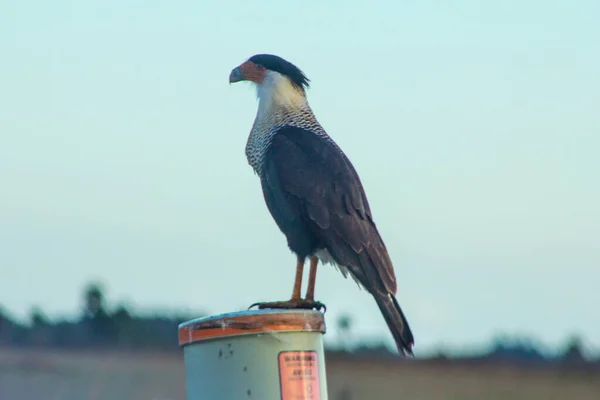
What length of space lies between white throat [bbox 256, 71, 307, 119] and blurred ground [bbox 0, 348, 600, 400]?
8644 millimetres

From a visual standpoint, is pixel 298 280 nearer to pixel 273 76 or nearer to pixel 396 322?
pixel 396 322

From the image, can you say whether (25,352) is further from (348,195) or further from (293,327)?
(293,327)

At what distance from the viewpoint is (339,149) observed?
766cm

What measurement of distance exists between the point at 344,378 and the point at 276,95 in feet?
31.8

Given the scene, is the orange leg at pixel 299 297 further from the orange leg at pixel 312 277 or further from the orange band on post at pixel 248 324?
the orange band on post at pixel 248 324

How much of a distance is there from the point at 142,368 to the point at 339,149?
33.3 feet

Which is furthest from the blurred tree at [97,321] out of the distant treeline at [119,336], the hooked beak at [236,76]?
the hooked beak at [236,76]

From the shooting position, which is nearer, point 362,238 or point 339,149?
point 362,238

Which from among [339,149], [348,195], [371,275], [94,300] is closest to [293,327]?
[371,275]

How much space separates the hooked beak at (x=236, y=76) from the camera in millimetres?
8094

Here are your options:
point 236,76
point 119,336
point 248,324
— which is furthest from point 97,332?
point 248,324

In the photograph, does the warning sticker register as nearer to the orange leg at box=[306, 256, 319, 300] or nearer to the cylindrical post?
the cylindrical post

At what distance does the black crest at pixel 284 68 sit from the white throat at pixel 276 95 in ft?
→ 0.11

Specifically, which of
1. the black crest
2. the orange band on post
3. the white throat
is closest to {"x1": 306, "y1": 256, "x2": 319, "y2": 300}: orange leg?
the white throat
